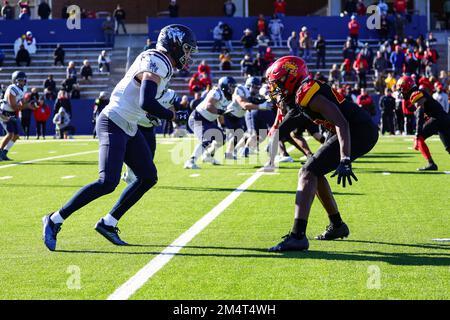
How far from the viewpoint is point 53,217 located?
8.08 m

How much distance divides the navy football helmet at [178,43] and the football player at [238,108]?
11055 millimetres

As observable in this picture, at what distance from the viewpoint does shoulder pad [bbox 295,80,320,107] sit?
769 cm

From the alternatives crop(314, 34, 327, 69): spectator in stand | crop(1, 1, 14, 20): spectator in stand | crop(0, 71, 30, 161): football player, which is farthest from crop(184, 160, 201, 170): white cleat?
crop(1, 1, 14, 20): spectator in stand

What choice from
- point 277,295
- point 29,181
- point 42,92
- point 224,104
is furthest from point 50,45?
point 277,295

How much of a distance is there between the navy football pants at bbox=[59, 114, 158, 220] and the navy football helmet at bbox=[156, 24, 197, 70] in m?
0.77

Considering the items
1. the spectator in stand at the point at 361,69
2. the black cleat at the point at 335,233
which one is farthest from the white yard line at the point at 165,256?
the spectator in stand at the point at 361,69

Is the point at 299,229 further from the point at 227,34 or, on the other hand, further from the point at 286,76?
the point at 227,34

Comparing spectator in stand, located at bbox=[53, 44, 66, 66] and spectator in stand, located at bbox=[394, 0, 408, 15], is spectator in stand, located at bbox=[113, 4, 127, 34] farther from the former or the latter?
spectator in stand, located at bbox=[394, 0, 408, 15]

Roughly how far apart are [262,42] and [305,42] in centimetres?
199

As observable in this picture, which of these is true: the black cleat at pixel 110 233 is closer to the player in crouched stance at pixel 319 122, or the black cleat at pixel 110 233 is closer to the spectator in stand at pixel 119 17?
the player in crouched stance at pixel 319 122

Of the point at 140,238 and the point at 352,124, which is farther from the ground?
the point at 352,124

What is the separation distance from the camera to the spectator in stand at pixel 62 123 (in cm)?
3459
